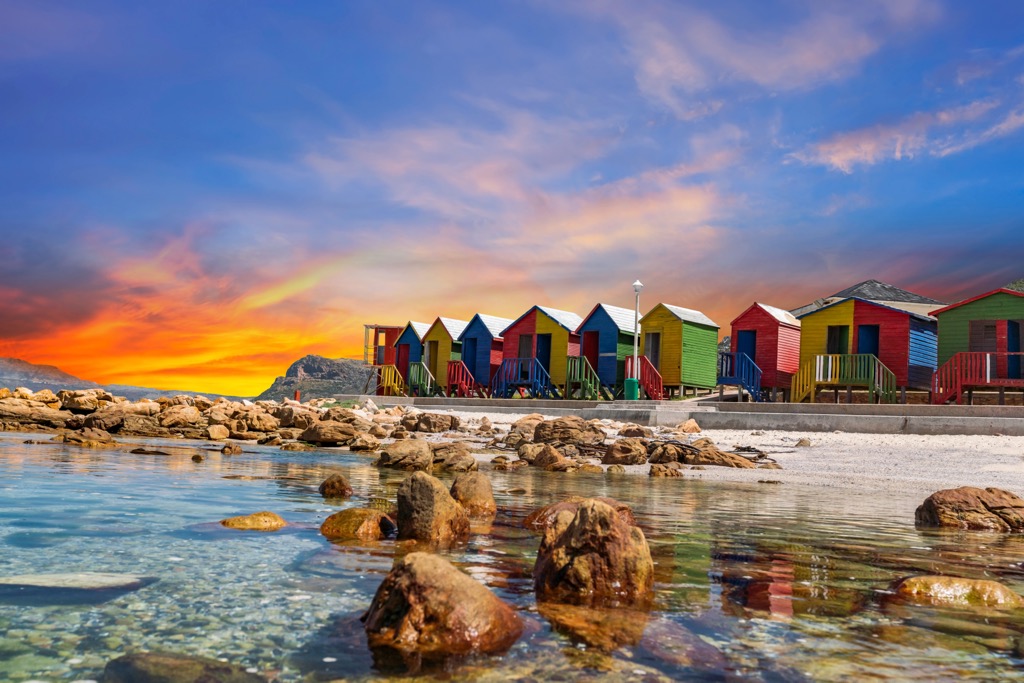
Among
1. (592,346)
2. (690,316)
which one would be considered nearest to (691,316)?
(690,316)

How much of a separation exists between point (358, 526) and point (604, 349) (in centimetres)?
2751

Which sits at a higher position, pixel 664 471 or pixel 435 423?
pixel 435 423

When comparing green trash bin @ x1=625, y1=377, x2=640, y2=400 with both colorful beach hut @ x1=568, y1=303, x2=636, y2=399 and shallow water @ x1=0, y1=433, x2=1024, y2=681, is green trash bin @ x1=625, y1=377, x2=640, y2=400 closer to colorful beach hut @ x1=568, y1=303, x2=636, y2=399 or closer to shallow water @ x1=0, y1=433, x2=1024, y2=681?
colorful beach hut @ x1=568, y1=303, x2=636, y2=399

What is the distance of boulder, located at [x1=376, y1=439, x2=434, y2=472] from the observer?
551 inches

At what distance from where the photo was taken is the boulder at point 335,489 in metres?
9.58

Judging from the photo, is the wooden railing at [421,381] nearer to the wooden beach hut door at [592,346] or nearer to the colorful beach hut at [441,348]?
the colorful beach hut at [441,348]

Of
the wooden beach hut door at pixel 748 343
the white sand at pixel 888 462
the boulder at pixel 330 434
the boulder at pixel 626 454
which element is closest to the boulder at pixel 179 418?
the boulder at pixel 330 434

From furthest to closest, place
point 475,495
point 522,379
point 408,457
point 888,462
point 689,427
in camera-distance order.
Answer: point 522,379
point 689,427
point 888,462
point 408,457
point 475,495

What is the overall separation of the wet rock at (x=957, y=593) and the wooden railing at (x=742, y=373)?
25.3 meters

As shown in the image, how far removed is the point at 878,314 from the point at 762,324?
424 centimetres

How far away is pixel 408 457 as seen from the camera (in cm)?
1417

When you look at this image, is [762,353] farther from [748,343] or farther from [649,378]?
[649,378]

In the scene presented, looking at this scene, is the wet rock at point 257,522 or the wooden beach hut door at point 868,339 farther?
the wooden beach hut door at point 868,339

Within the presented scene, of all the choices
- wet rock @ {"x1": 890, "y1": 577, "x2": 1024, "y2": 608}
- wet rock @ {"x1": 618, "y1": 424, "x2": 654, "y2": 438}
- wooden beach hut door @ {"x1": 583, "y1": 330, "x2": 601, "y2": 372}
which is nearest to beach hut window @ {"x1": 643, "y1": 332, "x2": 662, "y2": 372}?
wooden beach hut door @ {"x1": 583, "y1": 330, "x2": 601, "y2": 372}
